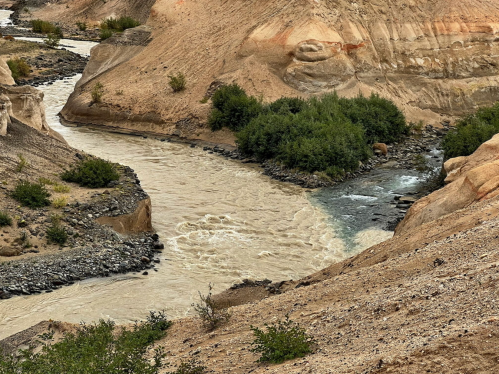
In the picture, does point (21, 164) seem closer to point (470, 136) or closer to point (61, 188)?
point (61, 188)

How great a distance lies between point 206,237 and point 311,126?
9.85 meters

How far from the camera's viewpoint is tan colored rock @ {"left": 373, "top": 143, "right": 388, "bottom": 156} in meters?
28.8

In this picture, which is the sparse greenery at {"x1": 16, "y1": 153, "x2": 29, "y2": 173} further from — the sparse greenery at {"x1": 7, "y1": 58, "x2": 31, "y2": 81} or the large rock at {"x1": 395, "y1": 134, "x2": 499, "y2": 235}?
the sparse greenery at {"x1": 7, "y1": 58, "x2": 31, "y2": 81}

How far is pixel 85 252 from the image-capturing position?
1697cm

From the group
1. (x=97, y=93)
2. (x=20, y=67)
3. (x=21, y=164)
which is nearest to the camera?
(x=21, y=164)

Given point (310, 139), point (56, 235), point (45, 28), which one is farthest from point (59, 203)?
point (45, 28)

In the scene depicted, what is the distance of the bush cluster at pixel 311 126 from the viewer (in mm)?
26031

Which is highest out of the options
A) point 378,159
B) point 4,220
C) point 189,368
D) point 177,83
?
point 189,368

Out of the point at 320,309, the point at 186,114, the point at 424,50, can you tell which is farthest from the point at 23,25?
the point at 320,309

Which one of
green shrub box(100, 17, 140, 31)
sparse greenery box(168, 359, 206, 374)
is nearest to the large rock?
sparse greenery box(168, 359, 206, 374)

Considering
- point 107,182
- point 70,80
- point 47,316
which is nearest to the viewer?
point 47,316

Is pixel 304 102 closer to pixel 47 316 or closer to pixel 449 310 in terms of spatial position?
pixel 47 316

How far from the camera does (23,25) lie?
5984 cm

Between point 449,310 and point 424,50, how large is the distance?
28996 millimetres
